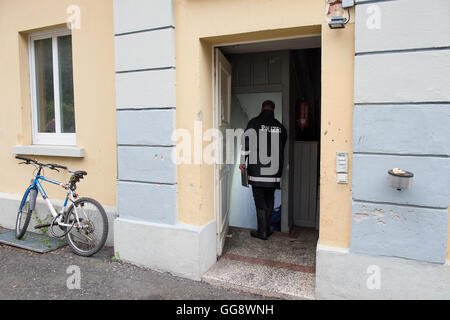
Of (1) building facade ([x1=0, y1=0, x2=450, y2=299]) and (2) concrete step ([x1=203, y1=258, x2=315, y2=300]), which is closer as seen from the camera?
(1) building facade ([x1=0, y1=0, x2=450, y2=299])

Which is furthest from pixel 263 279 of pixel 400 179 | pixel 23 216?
pixel 23 216

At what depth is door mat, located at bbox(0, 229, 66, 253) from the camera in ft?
15.3

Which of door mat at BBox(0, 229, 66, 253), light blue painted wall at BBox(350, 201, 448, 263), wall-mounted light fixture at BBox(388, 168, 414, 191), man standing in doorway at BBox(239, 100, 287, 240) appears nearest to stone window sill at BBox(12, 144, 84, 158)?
door mat at BBox(0, 229, 66, 253)

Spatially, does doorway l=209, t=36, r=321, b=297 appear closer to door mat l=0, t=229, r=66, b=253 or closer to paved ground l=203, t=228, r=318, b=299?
paved ground l=203, t=228, r=318, b=299

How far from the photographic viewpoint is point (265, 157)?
4.95 metres

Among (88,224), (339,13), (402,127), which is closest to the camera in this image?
(402,127)

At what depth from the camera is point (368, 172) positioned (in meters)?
3.07

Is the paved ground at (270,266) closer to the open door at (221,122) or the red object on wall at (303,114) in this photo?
the open door at (221,122)

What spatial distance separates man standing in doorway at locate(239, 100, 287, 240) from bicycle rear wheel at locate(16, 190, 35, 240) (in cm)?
322

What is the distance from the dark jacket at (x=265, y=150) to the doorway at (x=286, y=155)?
0.36 m

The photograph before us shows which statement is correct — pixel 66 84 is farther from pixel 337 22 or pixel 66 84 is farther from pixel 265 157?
pixel 337 22

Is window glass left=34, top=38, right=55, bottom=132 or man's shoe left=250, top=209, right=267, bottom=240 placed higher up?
window glass left=34, top=38, right=55, bottom=132

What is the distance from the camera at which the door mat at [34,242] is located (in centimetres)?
466

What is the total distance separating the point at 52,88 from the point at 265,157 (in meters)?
3.48
